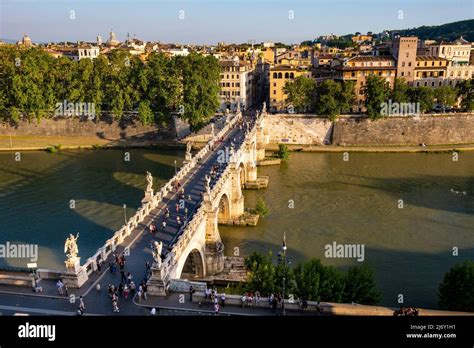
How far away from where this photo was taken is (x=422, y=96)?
60.1 m

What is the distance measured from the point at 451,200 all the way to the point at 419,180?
19.6ft

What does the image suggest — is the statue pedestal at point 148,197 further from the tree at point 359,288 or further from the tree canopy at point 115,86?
the tree canopy at point 115,86

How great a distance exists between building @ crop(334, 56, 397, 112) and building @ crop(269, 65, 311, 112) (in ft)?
19.6

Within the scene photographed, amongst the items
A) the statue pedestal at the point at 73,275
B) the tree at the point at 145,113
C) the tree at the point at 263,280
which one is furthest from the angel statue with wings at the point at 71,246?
the tree at the point at 145,113

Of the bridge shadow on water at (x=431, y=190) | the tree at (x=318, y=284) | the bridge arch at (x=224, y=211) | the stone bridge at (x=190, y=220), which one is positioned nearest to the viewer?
the tree at (x=318, y=284)

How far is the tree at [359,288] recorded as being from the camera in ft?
68.7

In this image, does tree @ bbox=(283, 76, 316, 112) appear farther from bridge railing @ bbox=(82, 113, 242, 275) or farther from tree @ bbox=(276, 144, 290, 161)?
bridge railing @ bbox=(82, 113, 242, 275)

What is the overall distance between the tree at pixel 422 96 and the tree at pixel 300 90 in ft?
40.9

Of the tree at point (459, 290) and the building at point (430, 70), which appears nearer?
the tree at point (459, 290)

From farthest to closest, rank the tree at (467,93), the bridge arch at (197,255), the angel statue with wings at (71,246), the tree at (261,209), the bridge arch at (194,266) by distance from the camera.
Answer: the tree at (467,93), the tree at (261,209), the bridge arch at (194,266), the bridge arch at (197,255), the angel statue with wings at (71,246)

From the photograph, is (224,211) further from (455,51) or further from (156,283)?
(455,51)

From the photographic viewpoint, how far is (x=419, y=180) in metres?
46.4
